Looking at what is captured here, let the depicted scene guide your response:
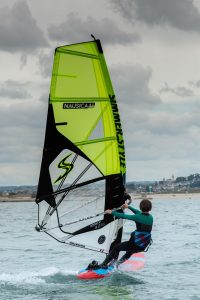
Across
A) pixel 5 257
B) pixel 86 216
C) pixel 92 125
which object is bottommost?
pixel 5 257

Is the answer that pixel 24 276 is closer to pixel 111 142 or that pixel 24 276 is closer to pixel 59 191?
pixel 59 191

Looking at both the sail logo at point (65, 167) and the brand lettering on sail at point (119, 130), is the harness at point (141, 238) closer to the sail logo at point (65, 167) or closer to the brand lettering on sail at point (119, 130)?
the brand lettering on sail at point (119, 130)

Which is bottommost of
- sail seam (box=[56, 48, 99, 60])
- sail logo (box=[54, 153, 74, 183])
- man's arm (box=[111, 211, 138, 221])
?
man's arm (box=[111, 211, 138, 221])

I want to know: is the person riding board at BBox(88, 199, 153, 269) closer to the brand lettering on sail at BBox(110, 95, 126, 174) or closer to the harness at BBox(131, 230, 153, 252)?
the harness at BBox(131, 230, 153, 252)

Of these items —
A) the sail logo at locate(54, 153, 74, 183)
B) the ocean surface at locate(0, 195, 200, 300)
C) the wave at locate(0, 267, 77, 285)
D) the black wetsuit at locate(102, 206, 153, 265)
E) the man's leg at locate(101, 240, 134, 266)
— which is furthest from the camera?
the wave at locate(0, 267, 77, 285)

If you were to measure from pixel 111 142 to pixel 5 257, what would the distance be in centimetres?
664

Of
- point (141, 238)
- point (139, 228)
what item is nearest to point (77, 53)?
point (139, 228)

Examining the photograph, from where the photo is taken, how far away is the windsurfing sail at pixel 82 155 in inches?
401

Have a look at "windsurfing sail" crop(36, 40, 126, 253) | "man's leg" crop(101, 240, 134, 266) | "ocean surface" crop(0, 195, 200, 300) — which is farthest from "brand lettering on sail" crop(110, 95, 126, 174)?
"ocean surface" crop(0, 195, 200, 300)

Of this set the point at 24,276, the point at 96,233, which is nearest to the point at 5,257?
the point at 24,276

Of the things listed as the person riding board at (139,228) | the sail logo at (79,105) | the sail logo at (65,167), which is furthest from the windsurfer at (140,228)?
the sail logo at (79,105)

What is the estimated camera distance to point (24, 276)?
11047 millimetres

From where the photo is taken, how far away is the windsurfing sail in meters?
10.2

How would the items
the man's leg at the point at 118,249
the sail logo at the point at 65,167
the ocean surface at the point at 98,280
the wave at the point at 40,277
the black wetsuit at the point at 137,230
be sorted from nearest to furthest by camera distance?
the ocean surface at the point at 98,280 → the black wetsuit at the point at 137,230 → the man's leg at the point at 118,249 → the sail logo at the point at 65,167 → the wave at the point at 40,277
